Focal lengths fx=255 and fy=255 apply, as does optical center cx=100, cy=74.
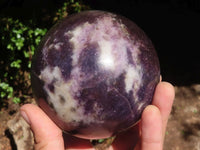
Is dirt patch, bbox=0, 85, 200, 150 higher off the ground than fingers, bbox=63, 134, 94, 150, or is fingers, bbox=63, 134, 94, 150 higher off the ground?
fingers, bbox=63, 134, 94, 150

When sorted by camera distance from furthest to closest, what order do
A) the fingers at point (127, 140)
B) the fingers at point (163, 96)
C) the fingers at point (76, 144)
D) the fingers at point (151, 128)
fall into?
1. the fingers at point (127, 140)
2. the fingers at point (76, 144)
3. the fingers at point (163, 96)
4. the fingers at point (151, 128)

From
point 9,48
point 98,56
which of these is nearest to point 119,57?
point 98,56

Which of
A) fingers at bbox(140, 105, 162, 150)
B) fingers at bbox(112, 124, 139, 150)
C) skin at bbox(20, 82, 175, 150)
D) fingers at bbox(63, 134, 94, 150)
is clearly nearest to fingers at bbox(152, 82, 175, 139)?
skin at bbox(20, 82, 175, 150)

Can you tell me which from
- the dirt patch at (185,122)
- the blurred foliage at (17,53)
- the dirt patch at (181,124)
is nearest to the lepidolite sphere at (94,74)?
the blurred foliage at (17,53)

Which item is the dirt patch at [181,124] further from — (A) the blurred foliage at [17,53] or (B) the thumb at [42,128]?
(B) the thumb at [42,128]

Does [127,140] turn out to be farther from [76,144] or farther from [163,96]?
[163,96]

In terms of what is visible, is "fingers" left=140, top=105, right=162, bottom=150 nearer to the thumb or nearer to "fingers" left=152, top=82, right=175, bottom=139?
"fingers" left=152, top=82, right=175, bottom=139

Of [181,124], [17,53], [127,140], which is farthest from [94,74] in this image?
[181,124]
